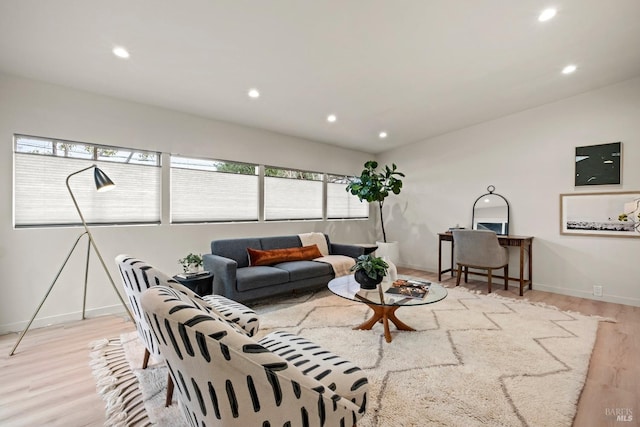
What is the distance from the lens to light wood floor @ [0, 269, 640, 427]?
5.39ft

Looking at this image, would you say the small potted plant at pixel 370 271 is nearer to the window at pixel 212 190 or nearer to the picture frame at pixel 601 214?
the window at pixel 212 190

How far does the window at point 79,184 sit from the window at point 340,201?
3.09 m

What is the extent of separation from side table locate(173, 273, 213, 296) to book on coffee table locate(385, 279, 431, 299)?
1.92 meters

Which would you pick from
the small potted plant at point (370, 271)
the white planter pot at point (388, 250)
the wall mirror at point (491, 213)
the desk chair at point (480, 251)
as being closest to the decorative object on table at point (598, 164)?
the wall mirror at point (491, 213)

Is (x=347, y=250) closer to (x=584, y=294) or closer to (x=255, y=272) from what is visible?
(x=255, y=272)

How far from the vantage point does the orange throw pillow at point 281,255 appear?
12.5ft

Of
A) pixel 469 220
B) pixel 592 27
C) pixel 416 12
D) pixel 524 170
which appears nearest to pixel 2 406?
pixel 416 12

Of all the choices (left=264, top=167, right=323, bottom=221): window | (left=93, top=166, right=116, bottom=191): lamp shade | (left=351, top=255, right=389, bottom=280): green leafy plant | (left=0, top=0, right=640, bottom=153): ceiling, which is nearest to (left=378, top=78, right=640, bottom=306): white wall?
(left=0, top=0, right=640, bottom=153): ceiling

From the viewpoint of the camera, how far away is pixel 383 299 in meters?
2.52

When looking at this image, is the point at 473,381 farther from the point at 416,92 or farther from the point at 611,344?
the point at 416,92

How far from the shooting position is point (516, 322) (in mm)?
2996

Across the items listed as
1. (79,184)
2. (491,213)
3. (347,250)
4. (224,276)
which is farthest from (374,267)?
(79,184)

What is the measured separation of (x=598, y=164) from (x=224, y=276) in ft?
16.4

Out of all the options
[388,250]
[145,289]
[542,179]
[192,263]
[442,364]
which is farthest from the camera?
[388,250]
